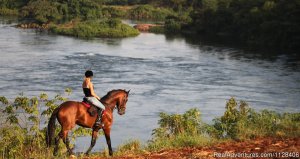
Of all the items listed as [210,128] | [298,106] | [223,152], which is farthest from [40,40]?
[223,152]

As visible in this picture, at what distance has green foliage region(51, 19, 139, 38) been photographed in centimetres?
6744

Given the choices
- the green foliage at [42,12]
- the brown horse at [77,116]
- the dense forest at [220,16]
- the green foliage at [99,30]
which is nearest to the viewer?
the brown horse at [77,116]

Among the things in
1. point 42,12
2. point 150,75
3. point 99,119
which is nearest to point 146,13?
point 42,12

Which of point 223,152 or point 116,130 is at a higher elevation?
point 223,152

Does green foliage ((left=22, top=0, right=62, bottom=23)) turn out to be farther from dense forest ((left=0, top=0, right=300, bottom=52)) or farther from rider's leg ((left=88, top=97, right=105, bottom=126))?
rider's leg ((left=88, top=97, right=105, bottom=126))

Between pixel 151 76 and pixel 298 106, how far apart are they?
12.9 metres

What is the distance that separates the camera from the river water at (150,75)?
27281 millimetres

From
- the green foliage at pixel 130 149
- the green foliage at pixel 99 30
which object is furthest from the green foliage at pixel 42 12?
the green foliage at pixel 130 149

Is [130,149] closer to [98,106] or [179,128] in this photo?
[98,106]

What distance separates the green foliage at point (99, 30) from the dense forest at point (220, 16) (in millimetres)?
11013

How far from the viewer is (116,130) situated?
72.1 feet

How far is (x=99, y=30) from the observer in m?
68.9

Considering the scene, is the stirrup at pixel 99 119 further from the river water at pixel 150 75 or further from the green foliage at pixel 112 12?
the green foliage at pixel 112 12

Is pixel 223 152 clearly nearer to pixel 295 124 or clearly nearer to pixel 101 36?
pixel 295 124
